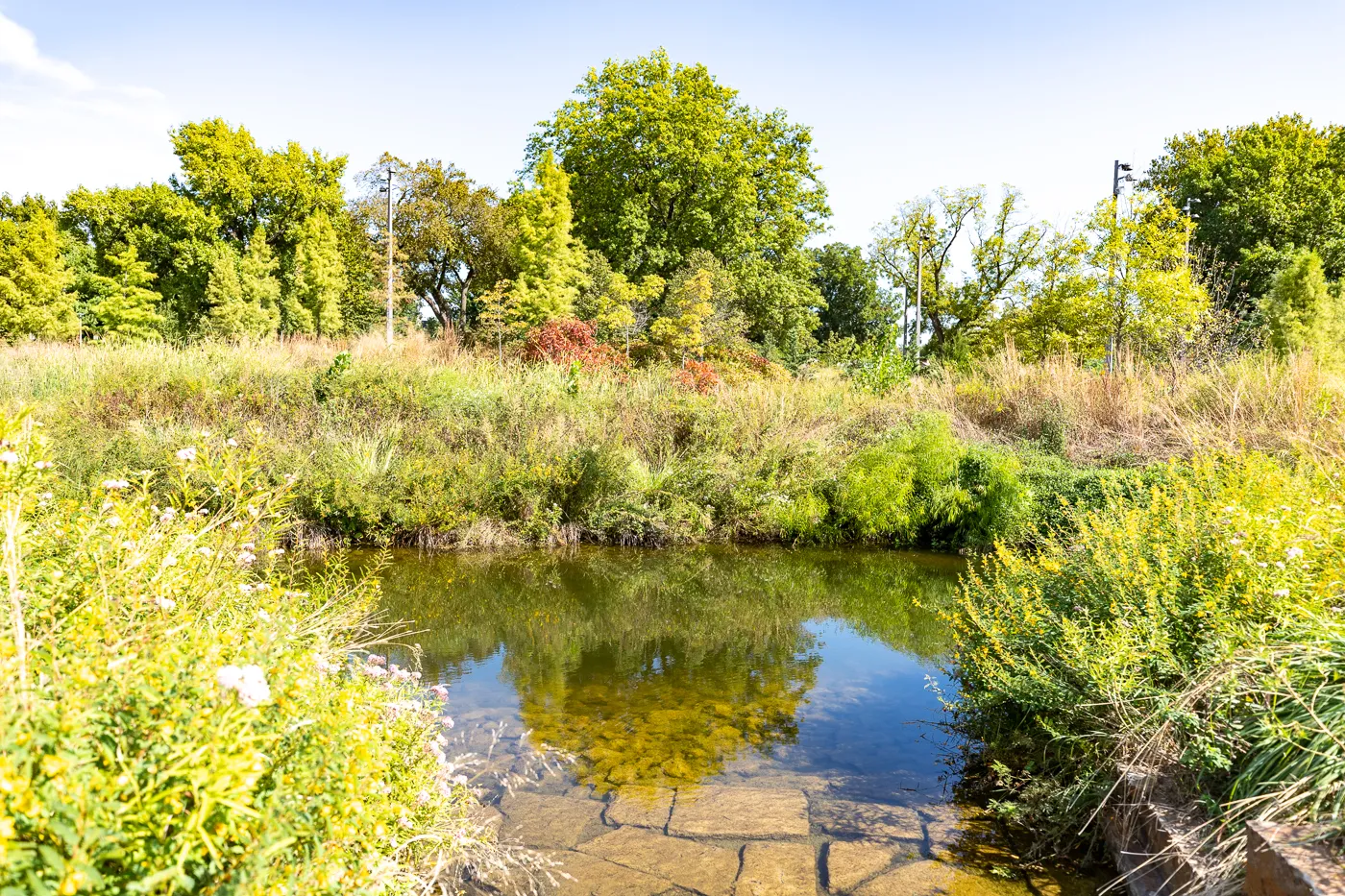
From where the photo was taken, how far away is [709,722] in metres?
5.11

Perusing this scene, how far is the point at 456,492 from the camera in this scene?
970 cm

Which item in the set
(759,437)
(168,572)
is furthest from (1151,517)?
(759,437)

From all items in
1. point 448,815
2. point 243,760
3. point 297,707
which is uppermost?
point 243,760

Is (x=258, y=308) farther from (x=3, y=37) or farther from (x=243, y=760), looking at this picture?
(x=243, y=760)

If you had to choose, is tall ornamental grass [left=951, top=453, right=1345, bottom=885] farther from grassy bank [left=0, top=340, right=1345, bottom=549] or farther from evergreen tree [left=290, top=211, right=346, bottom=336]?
evergreen tree [left=290, top=211, right=346, bottom=336]

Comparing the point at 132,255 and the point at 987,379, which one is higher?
the point at 132,255

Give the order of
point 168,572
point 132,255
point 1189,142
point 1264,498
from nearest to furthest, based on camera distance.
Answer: point 168,572, point 1264,498, point 132,255, point 1189,142

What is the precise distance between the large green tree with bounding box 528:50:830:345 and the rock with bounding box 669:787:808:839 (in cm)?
2288

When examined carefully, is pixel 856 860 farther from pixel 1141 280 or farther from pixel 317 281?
pixel 317 281

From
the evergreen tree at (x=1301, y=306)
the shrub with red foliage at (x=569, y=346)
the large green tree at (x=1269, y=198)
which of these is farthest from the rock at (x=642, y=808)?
the large green tree at (x=1269, y=198)

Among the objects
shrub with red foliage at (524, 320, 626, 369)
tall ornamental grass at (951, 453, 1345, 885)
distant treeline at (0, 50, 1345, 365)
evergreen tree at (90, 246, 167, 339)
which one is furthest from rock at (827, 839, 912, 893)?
evergreen tree at (90, 246, 167, 339)

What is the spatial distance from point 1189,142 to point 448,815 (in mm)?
39584

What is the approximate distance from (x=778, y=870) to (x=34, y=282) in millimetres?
31732

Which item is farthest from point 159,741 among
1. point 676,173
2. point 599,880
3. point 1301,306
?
point 1301,306
